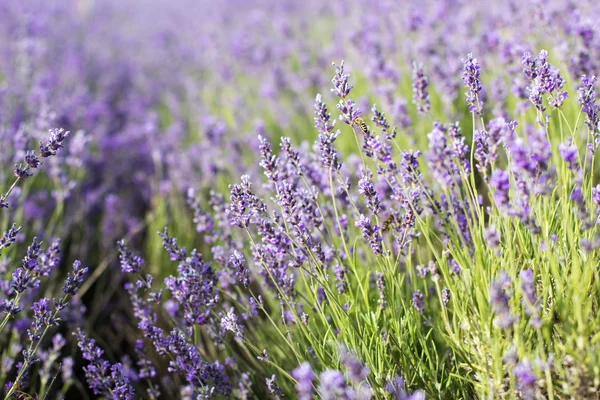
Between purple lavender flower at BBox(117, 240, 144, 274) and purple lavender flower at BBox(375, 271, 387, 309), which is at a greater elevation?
purple lavender flower at BBox(117, 240, 144, 274)

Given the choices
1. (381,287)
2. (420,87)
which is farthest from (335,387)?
(420,87)

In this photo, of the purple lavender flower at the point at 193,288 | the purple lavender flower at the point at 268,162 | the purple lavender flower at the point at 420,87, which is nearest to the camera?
the purple lavender flower at the point at 268,162

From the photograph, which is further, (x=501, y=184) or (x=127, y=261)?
(x=127, y=261)

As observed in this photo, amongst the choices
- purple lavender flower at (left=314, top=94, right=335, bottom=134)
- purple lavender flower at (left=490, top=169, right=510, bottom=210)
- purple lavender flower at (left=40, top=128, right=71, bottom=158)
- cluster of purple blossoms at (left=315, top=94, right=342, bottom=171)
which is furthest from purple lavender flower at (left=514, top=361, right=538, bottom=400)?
purple lavender flower at (left=40, top=128, right=71, bottom=158)

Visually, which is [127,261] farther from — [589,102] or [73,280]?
[589,102]

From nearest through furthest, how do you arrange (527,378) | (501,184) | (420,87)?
(527,378) < (501,184) < (420,87)

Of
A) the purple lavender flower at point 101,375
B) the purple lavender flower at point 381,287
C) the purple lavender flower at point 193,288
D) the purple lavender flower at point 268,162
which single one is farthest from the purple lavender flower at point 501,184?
the purple lavender flower at point 101,375

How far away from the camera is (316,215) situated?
1920 mm

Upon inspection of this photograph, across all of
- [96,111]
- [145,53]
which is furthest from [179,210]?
[145,53]

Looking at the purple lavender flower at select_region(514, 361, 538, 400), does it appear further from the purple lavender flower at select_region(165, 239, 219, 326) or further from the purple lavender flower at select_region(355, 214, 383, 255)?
the purple lavender flower at select_region(165, 239, 219, 326)

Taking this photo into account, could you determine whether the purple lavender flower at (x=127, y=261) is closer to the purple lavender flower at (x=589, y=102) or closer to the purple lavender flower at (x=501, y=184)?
the purple lavender flower at (x=501, y=184)

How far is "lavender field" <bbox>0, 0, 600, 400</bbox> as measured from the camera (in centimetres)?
156

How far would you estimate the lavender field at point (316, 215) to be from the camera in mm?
1563

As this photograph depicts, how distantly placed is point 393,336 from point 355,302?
0.17 meters
